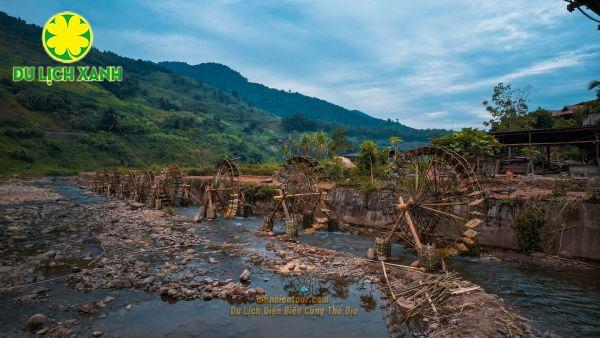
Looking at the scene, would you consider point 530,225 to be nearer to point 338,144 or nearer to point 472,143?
point 472,143

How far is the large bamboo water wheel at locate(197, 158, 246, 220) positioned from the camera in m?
27.1

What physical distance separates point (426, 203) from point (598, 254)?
292 inches

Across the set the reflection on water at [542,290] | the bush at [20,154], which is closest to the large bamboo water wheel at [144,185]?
the reflection on water at [542,290]

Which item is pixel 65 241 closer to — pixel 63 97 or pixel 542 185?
pixel 542 185

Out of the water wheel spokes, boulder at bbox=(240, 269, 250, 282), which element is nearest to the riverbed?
boulder at bbox=(240, 269, 250, 282)

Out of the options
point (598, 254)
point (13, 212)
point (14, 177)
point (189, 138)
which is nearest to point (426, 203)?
point (598, 254)

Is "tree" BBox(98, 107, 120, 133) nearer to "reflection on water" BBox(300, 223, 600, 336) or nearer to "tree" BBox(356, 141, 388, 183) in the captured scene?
"tree" BBox(356, 141, 388, 183)

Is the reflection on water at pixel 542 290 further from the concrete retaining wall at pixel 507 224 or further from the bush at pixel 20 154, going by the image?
the bush at pixel 20 154

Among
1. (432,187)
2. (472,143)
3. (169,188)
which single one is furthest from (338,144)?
(432,187)

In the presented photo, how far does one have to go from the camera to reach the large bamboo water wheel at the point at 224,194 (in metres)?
27.1

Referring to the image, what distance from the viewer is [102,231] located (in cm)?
2069

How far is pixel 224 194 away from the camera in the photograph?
102 ft

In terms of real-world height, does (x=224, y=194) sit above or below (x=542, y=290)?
above

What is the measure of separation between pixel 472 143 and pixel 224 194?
19.8 metres
